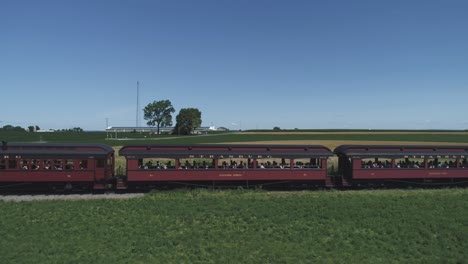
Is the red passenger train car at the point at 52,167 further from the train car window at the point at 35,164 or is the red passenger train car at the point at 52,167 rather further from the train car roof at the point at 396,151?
the train car roof at the point at 396,151

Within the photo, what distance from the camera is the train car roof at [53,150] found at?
23.3m

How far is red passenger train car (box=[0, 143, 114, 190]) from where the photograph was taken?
2316cm

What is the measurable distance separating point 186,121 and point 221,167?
436 feet

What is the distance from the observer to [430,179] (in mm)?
26656

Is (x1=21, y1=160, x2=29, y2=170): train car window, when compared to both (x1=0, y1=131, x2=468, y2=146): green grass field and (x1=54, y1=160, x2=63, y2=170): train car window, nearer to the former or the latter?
(x1=54, y1=160, x2=63, y2=170): train car window

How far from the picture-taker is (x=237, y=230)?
15.5 metres

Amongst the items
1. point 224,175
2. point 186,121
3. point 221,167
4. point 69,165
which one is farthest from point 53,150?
point 186,121

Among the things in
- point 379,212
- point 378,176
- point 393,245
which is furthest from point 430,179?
point 393,245

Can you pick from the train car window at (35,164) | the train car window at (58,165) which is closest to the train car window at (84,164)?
the train car window at (58,165)

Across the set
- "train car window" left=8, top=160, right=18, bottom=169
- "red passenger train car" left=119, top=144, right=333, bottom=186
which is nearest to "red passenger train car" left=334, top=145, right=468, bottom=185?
"red passenger train car" left=119, top=144, right=333, bottom=186

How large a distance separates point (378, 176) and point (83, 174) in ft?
64.4

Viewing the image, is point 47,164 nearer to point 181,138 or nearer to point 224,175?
point 224,175

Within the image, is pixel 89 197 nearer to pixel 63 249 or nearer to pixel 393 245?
pixel 63 249

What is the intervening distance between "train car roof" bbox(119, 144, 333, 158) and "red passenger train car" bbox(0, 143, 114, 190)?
6.73ft
